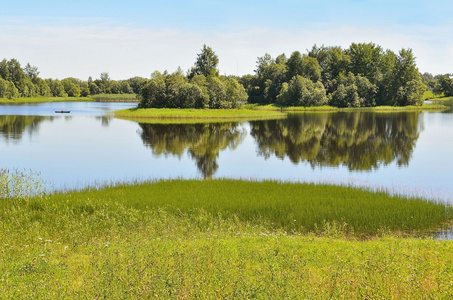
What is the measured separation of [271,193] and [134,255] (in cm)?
1347

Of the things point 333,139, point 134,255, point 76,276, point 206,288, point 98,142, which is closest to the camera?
point 206,288

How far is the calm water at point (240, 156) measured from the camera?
33250 millimetres

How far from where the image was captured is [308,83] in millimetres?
151000

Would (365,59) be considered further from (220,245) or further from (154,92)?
(220,245)

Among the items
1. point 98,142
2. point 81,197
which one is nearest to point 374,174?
point 81,197

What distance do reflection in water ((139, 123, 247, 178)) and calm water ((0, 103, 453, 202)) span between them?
120 mm

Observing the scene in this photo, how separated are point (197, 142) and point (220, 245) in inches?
1681

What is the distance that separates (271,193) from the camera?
80.1 feet

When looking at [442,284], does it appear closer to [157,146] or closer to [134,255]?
[134,255]

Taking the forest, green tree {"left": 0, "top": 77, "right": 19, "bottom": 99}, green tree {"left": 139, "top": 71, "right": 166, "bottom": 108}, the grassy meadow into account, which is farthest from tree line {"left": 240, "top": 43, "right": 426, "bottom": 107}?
the grassy meadow

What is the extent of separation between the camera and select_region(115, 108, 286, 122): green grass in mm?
101438

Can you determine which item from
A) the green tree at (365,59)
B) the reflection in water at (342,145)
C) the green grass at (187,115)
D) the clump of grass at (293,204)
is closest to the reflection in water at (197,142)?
the reflection in water at (342,145)

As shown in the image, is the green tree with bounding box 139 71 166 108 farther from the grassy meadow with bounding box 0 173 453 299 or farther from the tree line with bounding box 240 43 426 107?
the grassy meadow with bounding box 0 173 453 299

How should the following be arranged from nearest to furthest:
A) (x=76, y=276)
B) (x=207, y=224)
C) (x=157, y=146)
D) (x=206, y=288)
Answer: (x=206, y=288), (x=76, y=276), (x=207, y=224), (x=157, y=146)
